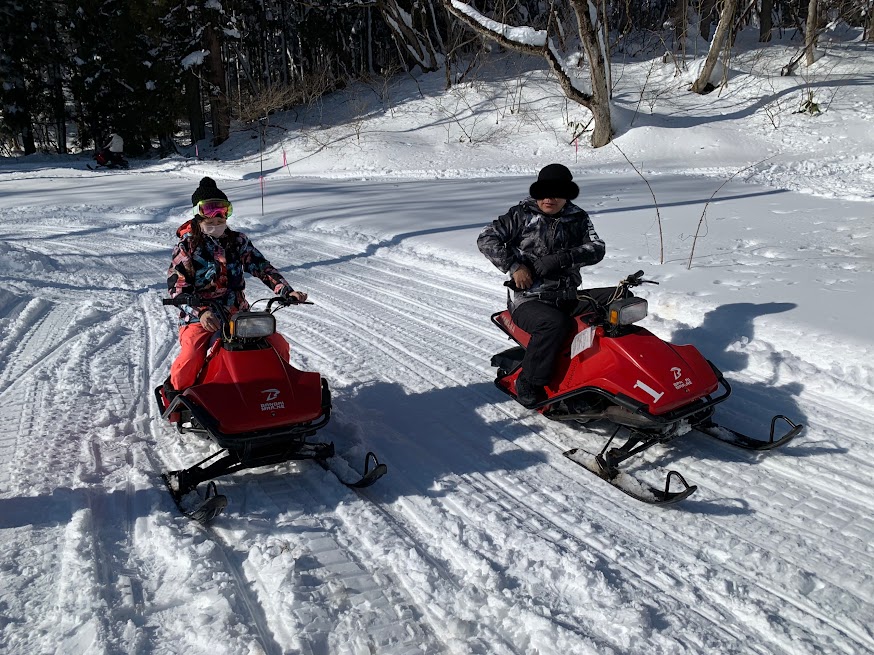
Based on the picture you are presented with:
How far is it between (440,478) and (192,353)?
163 cm

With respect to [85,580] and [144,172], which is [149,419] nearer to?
[85,580]

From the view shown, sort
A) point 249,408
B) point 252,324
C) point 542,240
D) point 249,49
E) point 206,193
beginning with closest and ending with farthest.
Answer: point 249,408 < point 252,324 < point 206,193 < point 542,240 < point 249,49

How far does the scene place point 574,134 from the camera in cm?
1959

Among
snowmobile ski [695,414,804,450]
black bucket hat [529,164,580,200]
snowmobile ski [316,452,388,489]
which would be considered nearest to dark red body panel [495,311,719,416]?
snowmobile ski [695,414,804,450]

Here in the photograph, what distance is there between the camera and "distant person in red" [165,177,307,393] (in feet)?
13.0

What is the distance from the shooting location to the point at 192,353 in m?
3.96

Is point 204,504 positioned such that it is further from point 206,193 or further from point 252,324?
point 206,193

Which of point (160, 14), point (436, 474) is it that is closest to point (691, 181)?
point (436, 474)

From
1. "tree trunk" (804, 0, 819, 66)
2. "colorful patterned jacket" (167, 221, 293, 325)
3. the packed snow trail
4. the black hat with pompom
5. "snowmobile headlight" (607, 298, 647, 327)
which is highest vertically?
"tree trunk" (804, 0, 819, 66)

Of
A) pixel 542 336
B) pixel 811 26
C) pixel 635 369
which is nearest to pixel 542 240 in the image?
pixel 542 336

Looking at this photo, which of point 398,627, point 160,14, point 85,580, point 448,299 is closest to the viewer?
point 398,627

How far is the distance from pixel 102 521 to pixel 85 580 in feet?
1.71

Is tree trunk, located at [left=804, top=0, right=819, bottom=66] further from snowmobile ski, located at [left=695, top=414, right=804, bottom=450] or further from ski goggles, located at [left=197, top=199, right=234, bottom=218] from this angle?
ski goggles, located at [left=197, top=199, right=234, bottom=218]

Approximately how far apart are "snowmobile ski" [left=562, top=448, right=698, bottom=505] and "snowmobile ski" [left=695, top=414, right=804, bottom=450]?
46 centimetres
